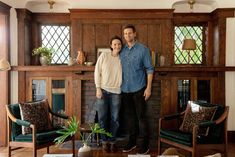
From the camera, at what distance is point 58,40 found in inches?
200

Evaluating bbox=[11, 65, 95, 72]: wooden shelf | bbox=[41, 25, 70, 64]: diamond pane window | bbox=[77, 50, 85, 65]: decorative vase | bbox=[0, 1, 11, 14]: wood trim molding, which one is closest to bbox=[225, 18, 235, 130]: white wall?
bbox=[11, 65, 95, 72]: wooden shelf

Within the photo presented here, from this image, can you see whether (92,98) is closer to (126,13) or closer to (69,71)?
(69,71)

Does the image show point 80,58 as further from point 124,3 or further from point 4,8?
point 4,8

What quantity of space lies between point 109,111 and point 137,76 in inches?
26.5

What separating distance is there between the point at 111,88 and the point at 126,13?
1.37 m

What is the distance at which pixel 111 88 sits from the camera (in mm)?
4000

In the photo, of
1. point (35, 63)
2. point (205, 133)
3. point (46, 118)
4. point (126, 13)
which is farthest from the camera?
point (35, 63)

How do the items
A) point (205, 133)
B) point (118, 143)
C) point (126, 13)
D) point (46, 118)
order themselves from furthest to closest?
1. point (126, 13)
2. point (118, 143)
3. point (46, 118)
4. point (205, 133)

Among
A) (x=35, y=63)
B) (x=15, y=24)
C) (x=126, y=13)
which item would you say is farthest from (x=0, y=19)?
(x=126, y=13)

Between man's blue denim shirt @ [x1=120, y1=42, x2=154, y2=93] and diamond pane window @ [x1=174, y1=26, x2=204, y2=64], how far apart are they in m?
1.31

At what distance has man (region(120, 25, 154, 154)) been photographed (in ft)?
12.7

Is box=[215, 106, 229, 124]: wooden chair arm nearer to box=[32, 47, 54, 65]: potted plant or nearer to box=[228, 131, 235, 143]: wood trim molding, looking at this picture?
box=[228, 131, 235, 143]: wood trim molding

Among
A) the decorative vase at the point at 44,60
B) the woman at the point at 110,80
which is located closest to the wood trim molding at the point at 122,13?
the decorative vase at the point at 44,60

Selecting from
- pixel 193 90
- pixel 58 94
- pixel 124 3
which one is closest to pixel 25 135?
pixel 58 94
